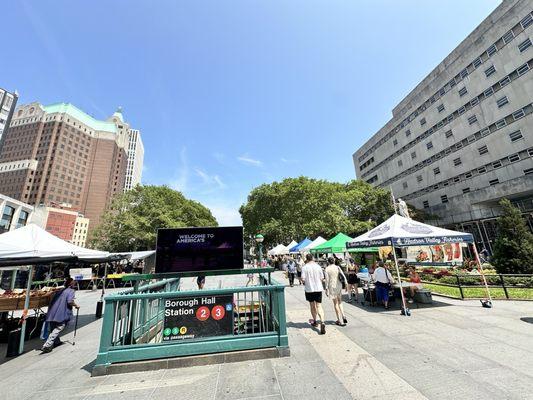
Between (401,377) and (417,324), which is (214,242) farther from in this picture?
(417,324)

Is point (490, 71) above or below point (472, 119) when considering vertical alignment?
above

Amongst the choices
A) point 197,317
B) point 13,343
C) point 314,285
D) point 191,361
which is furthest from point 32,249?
point 314,285

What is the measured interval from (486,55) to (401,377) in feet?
150

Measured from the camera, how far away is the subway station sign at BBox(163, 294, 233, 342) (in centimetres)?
511

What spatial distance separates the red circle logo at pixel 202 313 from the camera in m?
5.22

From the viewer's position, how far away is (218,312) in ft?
17.4

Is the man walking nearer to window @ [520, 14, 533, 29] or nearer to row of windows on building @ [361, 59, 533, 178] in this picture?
row of windows on building @ [361, 59, 533, 178]

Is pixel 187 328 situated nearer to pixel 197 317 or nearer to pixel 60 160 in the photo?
pixel 197 317

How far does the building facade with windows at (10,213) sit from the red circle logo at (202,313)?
2523 inches

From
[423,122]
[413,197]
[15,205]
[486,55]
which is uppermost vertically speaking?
[486,55]

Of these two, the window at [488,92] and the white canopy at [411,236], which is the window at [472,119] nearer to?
the window at [488,92]

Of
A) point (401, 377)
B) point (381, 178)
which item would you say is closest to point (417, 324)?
point (401, 377)

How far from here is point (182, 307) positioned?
5.20 meters

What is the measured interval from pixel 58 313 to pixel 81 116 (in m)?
151
